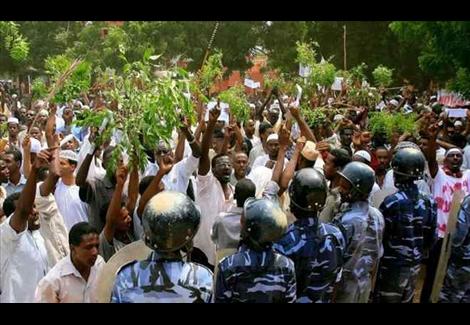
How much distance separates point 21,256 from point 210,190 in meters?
2.11

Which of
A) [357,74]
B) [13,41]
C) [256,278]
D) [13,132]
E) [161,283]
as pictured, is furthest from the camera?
[357,74]

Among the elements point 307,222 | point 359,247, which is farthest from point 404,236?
point 307,222

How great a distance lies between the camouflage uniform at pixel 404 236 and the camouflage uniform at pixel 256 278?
1.77 metres

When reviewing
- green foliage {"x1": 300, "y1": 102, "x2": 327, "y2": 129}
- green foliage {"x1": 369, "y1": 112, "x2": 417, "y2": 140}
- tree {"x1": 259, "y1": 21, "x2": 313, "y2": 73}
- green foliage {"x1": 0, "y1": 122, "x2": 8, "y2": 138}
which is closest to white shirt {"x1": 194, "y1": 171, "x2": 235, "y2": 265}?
green foliage {"x1": 300, "y1": 102, "x2": 327, "y2": 129}

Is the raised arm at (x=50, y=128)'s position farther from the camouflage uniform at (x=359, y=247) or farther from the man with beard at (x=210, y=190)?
the camouflage uniform at (x=359, y=247)

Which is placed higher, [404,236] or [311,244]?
[311,244]

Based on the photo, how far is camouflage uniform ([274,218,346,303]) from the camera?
425 cm

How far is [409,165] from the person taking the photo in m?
5.32

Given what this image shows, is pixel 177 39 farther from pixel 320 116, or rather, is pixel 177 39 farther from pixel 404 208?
pixel 404 208

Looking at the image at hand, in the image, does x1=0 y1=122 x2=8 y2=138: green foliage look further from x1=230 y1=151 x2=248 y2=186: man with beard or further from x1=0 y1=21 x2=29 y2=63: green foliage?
x1=230 y1=151 x2=248 y2=186: man with beard

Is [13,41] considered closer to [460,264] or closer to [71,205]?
[71,205]

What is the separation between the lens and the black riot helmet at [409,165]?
5320 mm

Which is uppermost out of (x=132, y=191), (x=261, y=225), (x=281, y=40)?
(x=261, y=225)

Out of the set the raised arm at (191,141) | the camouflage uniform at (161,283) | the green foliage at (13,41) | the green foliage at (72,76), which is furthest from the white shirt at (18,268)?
the green foliage at (13,41)
